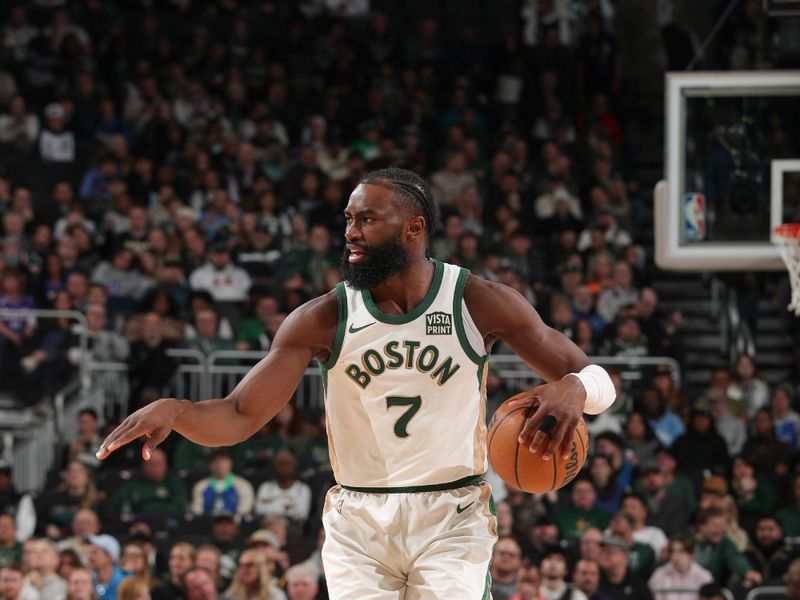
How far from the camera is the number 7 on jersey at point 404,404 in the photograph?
5.11 m

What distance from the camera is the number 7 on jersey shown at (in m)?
5.11

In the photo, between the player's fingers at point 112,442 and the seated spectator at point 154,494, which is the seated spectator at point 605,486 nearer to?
the seated spectator at point 154,494

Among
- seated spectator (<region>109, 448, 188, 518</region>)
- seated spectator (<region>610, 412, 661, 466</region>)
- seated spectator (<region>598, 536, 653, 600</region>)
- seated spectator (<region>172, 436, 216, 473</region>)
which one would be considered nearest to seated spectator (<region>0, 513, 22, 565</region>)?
seated spectator (<region>109, 448, 188, 518</region>)

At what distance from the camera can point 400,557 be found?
199 inches

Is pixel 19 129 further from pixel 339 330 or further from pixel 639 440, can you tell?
pixel 339 330

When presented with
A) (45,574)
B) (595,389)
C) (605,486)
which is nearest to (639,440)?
(605,486)

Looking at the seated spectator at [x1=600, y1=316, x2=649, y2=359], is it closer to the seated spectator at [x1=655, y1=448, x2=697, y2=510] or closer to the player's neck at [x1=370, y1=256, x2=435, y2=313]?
the seated spectator at [x1=655, y1=448, x2=697, y2=510]

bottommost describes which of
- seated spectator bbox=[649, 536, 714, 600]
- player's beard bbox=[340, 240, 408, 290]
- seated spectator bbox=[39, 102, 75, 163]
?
seated spectator bbox=[649, 536, 714, 600]

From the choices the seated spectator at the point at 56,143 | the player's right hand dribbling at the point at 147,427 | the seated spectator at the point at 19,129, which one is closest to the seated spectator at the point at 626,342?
the seated spectator at the point at 56,143

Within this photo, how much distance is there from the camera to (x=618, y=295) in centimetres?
1378

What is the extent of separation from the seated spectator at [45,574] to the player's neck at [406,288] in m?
5.76

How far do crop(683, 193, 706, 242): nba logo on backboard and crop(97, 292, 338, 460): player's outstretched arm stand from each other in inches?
187

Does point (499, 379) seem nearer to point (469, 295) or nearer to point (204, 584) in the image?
point (204, 584)

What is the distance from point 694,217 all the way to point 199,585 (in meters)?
4.26
